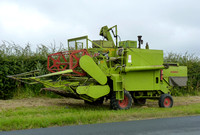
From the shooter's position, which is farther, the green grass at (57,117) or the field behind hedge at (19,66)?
the field behind hedge at (19,66)

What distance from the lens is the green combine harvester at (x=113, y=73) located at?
10039 mm

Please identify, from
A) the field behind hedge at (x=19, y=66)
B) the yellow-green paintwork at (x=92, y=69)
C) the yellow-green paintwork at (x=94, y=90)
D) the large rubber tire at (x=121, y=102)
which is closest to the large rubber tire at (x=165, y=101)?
the large rubber tire at (x=121, y=102)

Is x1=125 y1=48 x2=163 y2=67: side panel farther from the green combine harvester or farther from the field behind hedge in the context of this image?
the field behind hedge

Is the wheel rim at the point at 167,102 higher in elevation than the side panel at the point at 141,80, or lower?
lower

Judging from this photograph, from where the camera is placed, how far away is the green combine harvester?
10.0 m

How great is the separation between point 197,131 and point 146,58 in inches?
188

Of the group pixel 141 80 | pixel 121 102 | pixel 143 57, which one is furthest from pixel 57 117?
pixel 143 57

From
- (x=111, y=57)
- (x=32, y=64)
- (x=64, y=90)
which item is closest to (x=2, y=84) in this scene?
(x=32, y=64)

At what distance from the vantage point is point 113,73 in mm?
10844

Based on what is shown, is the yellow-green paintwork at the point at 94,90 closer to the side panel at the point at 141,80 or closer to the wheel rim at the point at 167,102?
the side panel at the point at 141,80

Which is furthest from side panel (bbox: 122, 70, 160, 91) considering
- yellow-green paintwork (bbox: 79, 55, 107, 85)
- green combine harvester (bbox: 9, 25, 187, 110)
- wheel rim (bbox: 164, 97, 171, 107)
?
yellow-green paintwork (bbox: 79, 55, 107, 85)

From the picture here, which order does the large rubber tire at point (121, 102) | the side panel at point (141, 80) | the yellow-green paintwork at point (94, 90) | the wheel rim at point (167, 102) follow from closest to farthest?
the yellow-green paintwork at point (94, 90), the large rubber tire at point (121, 102), the side panel at point (141, 80), the wheel rim at point (167, 102)

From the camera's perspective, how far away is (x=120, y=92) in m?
10.5

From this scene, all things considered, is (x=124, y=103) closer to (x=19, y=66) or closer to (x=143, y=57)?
(x=143, y=57)
